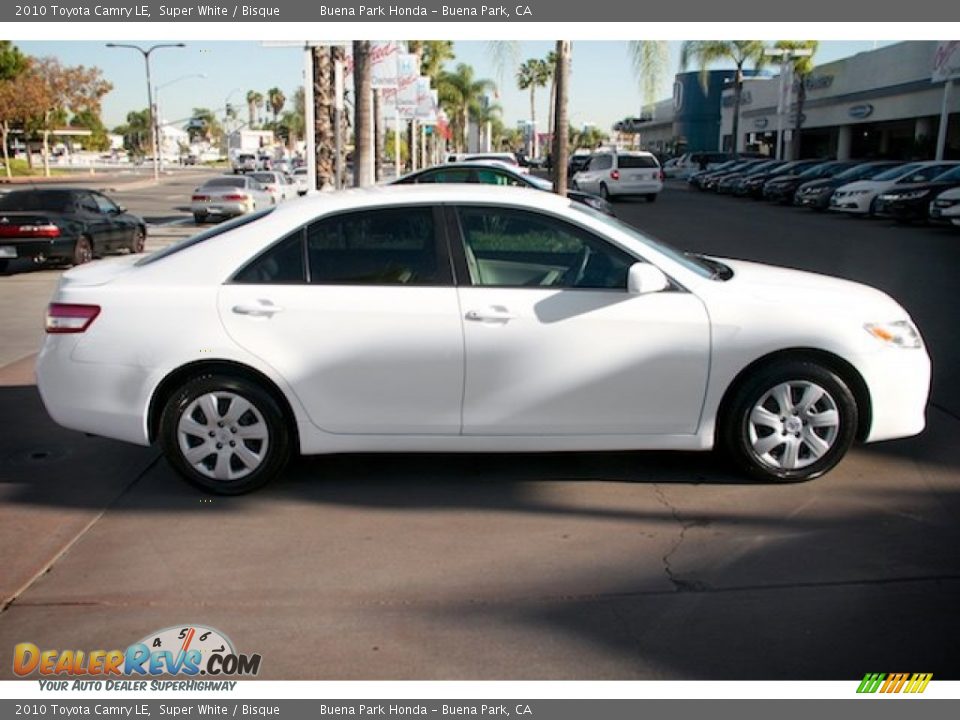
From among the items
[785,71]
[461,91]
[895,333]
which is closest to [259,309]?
[895,333]

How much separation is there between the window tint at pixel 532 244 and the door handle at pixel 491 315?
0.17 metres

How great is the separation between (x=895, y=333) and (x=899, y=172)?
2225cm

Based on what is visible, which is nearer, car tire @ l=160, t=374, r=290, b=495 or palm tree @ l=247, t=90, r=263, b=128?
car tire @ l=160, t=374, r=290, b=495

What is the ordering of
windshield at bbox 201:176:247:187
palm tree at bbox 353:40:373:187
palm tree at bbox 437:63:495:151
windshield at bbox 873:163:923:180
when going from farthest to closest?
palm tree at bbox 437:63:495:151 < windshield at bbox 201:176:247:187 < windshield at bbox 873:163:923:180 < palm tree at bbox 353:40:373:187

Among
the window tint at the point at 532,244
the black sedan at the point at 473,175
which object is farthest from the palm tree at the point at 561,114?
the window tint at the point at 532,244

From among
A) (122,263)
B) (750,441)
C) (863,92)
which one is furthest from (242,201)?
(863,92)

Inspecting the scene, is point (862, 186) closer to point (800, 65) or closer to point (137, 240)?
point (137, 240)

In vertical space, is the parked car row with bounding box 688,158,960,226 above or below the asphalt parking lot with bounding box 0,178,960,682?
above

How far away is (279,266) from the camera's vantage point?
15.8 ft

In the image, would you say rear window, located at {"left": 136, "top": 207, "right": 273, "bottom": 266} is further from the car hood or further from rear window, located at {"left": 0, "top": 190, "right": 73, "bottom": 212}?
rear window, located at {"left": 0, "top": 190, "right": 73, "bottom": 212}

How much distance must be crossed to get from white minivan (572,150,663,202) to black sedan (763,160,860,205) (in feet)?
13.9

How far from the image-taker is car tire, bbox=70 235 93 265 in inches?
567

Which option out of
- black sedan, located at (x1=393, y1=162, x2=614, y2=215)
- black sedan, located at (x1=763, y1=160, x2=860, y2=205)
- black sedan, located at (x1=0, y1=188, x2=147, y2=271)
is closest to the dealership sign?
black sedan, located at (x1=763, y1=160, x2=860, y2=205)
